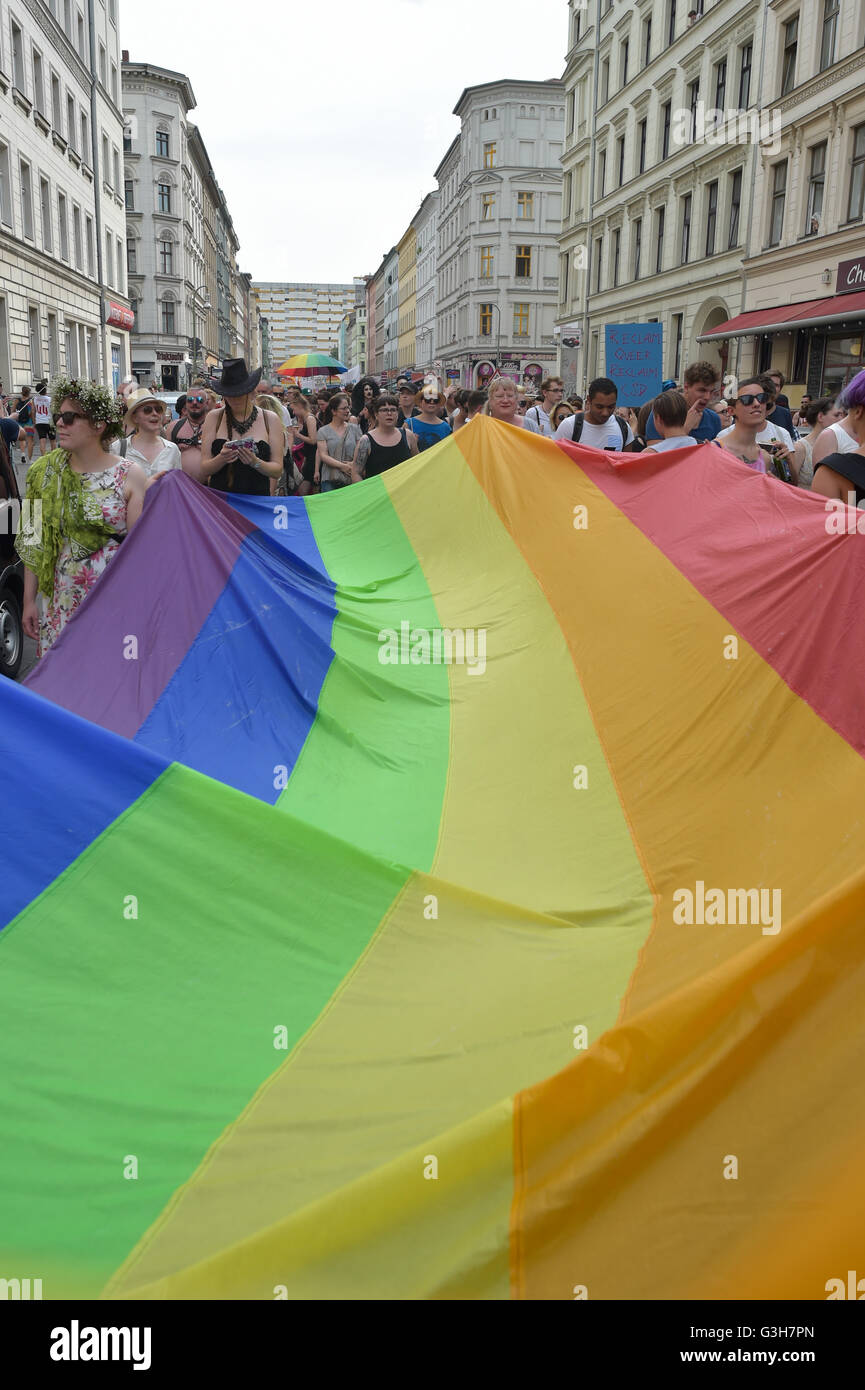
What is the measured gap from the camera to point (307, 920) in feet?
8.41

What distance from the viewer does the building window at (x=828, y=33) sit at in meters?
23.8

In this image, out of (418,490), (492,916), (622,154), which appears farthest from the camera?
(622,154)

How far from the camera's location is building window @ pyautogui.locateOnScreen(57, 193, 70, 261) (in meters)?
34.9

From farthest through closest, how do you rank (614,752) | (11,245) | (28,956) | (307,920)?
(11,245), (614,752), (307,920), (28,956)

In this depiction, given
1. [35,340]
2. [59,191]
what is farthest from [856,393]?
[59,191]

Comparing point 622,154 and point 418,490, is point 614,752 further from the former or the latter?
point 622,154

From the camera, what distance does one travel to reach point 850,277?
22.4m

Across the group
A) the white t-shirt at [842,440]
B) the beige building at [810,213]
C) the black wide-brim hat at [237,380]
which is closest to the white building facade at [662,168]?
the beige building at [810,213]

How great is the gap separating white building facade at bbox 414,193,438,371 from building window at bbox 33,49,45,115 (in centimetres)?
5486

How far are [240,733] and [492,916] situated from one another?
2.15 m

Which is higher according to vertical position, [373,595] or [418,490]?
[418,490]

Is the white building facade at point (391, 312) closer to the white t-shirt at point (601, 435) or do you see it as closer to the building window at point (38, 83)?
the building window at point (38, 83)

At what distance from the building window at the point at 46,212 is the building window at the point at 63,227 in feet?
5.93

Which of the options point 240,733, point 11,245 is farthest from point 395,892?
point 11,245
